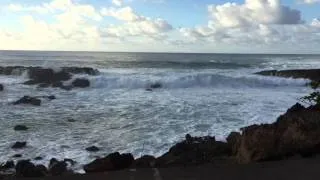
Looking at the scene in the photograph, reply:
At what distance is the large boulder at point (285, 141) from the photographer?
233 inches

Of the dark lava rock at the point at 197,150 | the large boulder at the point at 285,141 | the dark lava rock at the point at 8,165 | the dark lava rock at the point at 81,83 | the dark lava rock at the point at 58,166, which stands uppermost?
the large boulder at the point at 285,141

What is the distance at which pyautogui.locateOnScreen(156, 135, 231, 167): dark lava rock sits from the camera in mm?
10109

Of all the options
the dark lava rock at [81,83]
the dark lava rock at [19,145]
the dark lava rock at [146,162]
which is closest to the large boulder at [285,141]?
the dark lava rock at [146,162]

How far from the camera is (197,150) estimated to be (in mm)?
11609

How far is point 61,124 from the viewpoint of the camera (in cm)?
1667

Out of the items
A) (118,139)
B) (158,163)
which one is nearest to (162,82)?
(118,139)

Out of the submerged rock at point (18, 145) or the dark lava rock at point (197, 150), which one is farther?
the submerged rock at point (18, 145)

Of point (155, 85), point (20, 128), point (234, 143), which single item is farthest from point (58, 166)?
point (155, 85)

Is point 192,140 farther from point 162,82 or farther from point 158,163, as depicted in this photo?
point 162,82

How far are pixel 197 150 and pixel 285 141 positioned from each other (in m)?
5.51

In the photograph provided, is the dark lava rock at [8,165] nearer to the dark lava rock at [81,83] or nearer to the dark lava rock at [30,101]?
the dark lava rock at [30,101]

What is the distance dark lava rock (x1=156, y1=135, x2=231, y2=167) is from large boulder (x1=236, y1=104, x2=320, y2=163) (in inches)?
112

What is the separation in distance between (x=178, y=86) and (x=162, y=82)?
130 centimetres

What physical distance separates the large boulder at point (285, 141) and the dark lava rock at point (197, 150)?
9.33ft
